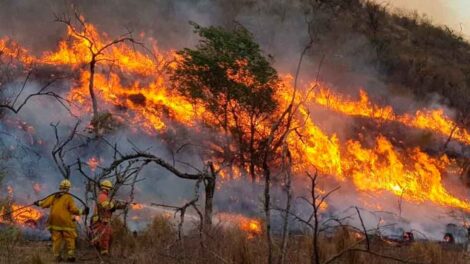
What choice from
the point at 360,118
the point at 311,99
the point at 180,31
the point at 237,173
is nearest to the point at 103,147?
the point at 237,173

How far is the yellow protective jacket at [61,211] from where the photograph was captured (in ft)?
34.1

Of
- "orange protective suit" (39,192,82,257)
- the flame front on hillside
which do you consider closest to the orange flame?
"orange protective suit" (39,192,82,257)

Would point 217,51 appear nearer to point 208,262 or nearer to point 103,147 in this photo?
point 103,147

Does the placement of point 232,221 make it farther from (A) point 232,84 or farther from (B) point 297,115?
(B) point 297,115

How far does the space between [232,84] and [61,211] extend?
11.0 meters

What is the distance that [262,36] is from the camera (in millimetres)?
31562

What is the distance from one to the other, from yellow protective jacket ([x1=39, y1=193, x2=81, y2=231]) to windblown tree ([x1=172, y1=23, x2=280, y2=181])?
29.8 feet

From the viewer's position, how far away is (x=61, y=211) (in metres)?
10.4

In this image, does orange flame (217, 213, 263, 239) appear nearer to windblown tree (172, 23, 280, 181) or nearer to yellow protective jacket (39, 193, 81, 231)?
yellow protective jacket (39, 193, 81, 231)

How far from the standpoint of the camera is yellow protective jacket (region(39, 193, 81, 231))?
10383mm

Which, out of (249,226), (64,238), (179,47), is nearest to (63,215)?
(64,238)

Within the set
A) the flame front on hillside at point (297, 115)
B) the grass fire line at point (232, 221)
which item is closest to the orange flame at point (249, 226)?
the grass fire line at point (232, 221)

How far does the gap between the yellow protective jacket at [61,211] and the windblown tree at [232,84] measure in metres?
9.09

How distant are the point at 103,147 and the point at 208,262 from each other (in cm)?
1492
